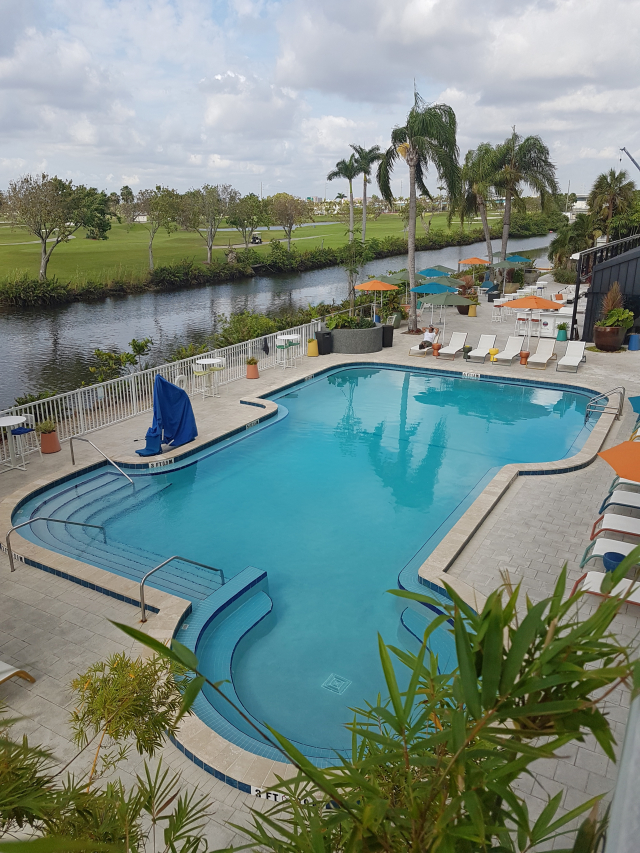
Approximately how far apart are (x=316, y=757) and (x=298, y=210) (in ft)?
234

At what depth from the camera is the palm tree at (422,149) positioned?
20453 mm

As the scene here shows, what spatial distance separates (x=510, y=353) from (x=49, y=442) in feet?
42.8

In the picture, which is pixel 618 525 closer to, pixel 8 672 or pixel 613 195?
pixel 8 672

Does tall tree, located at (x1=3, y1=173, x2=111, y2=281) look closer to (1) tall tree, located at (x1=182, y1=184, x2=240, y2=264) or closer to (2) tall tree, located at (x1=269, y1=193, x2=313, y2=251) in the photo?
(1) tall tree, located at (x1=182, y1=184, x2=240, y2=264)

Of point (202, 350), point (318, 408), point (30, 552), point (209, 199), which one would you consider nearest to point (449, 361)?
point (318, 408)

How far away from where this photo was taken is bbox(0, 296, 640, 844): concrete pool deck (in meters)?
5.25

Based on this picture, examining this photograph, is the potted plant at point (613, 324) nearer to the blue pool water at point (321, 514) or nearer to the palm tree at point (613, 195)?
the blue pool water at point (321, 514)

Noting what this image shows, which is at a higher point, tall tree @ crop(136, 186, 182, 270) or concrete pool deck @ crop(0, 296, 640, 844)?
tall tree @ crop(136, 186, 182, 270)

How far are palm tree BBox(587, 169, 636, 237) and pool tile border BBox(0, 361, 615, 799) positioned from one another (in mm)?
27207

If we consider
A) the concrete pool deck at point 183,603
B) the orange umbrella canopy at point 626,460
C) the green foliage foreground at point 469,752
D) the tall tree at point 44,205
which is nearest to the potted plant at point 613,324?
the concrete pool deck at point 183,603

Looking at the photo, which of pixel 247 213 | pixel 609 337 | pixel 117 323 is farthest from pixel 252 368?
pixel 247 213

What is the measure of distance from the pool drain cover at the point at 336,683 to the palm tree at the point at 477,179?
29.8 meters

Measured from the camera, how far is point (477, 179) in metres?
33.1

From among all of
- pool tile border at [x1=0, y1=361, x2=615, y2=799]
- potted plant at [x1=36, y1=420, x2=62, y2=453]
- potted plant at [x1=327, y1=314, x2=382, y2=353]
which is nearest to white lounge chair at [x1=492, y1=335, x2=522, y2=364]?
pool tile border at [x1=0, y1=361, x2=615, y2=799]
